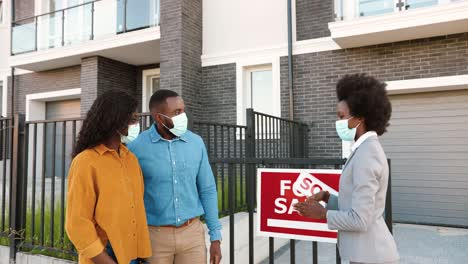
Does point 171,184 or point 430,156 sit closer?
point 171,184

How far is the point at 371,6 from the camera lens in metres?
7.36

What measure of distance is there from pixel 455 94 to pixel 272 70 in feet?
12.6

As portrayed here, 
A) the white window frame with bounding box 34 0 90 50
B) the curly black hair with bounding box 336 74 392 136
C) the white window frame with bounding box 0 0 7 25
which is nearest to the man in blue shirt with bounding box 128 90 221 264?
the curly black hair with bounding box 336 74 392 136

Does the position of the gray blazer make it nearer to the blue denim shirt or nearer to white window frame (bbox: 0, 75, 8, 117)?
the blue denim shirt

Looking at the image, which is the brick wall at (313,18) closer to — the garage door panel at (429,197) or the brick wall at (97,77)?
the garage door panel at (429,197)


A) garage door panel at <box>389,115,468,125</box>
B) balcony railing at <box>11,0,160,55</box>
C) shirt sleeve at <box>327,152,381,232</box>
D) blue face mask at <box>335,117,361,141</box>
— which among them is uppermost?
balcony railing at <box>11,0,160,55</box>

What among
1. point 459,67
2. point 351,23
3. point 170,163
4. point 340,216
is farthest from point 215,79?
point 340,216

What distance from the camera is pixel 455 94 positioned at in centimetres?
725

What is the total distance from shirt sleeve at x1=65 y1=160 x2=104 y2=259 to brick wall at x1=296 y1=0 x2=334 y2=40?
726cm

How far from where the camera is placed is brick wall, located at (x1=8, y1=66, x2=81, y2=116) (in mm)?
11180

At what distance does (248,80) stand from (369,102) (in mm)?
7351

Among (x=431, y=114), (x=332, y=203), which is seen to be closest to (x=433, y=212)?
(x=431, y=114)

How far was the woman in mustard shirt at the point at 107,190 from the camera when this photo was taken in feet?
6.04

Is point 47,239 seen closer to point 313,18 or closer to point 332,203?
point 332,203
